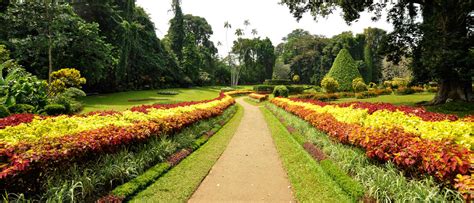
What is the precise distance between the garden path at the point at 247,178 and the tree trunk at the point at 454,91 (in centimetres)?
1247

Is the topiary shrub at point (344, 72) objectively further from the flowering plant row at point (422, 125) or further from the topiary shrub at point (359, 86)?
the flowering plant row at point (422, 125)

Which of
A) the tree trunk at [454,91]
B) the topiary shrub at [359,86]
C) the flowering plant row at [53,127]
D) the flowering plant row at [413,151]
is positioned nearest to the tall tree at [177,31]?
the topiary shrub at [359,86]

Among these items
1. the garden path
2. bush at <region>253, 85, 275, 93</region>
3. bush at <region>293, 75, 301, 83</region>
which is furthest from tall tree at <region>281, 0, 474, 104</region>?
bush at <region>293, 75, 301, 83</region>

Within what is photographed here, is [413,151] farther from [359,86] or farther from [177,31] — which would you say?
[177,31]

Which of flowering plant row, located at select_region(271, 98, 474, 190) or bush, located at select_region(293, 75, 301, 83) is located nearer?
flowering plant row, located at select_region(271, 98, 474, 190)

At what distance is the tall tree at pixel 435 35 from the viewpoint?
12289 millimetres

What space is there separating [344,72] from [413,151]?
2812cm

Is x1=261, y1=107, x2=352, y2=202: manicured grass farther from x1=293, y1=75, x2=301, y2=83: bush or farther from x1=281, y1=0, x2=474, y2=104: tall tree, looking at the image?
x1=293, y1=75, x2=301, y2=83: bush

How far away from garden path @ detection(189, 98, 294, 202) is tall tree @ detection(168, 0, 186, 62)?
118ft

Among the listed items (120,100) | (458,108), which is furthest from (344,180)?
(120,100)

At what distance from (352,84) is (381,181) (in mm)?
26693

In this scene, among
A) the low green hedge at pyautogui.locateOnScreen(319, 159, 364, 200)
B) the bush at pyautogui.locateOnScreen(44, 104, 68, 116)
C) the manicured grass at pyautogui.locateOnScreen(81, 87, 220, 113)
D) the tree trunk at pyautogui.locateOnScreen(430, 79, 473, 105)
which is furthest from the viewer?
the manicured grass at pyautogui.locateOnScreen(81, 87, 220, 113)

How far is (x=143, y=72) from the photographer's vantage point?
108 feet

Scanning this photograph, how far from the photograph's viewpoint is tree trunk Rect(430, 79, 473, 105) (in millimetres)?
14250
